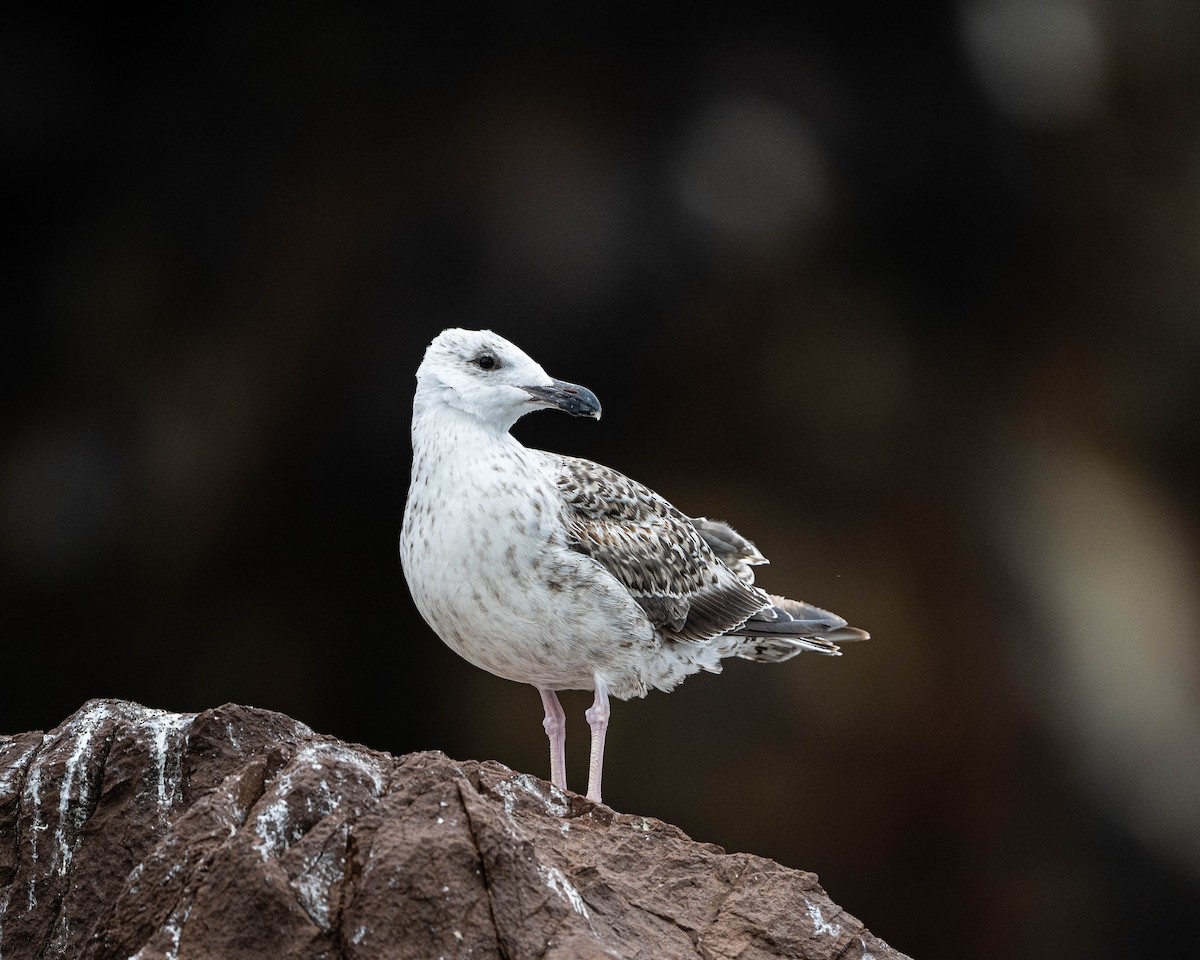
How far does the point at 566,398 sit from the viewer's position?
5473 mm

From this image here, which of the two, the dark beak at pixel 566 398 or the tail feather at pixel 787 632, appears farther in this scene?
the tail feather at pixel 787 632

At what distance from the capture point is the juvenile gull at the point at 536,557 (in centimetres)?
523

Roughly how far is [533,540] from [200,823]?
2093 mm

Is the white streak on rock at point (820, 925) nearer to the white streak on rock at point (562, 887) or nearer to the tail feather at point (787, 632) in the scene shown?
the white streak on rock at point (562, 887)

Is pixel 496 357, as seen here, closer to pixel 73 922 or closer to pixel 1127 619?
pixel 73 922

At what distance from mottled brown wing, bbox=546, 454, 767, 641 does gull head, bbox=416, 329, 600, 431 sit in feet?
1.39

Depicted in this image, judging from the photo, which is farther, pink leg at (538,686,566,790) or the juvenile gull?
pink leg at (538,686,566,790)

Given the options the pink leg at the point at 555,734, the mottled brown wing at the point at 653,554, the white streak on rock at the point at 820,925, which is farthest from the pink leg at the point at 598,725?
the white streak on rock at the point at 820,925

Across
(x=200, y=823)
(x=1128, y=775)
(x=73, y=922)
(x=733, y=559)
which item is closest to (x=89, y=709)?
(x=73, y=922)

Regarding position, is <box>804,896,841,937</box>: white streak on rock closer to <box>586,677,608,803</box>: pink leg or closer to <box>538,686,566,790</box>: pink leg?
<box>586,677,608,803</box>: pink leg

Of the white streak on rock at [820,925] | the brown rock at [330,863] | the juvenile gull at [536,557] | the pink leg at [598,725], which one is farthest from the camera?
the pink leg at [598,725]

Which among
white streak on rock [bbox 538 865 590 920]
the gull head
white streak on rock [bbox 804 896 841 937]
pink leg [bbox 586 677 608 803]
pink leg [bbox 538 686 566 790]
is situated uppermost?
the gull head

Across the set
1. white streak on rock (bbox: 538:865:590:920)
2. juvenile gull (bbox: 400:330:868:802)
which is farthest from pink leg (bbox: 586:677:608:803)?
→ white streak on rock (bbox: 538:865:590:920)

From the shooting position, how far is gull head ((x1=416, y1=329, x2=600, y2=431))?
548cm
